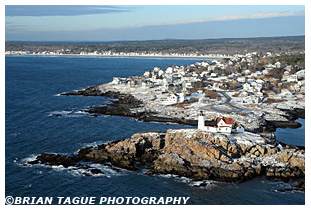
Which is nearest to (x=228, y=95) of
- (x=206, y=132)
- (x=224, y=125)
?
(x=224, y=125)

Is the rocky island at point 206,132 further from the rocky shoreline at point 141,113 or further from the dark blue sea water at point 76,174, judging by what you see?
the dark blue sea water at point 76,174

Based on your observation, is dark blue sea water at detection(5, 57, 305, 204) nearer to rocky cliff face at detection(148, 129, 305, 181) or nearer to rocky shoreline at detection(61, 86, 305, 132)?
rocky cliff face at detection(148, 129, 305, 181)

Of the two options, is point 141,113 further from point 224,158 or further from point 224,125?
point 224,158

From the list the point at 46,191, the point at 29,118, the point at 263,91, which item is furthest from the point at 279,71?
the point at 46,191

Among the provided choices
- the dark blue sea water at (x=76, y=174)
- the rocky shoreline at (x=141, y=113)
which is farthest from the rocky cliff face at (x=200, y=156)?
the rocky shoreline at (x=141, y=113)

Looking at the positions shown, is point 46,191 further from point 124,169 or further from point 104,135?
point 104,135
